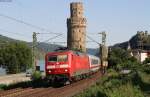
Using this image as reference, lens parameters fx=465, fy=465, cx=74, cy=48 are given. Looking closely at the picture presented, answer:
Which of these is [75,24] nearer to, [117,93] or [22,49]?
[22,49]

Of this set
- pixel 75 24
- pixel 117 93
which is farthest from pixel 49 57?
pixel 75 24

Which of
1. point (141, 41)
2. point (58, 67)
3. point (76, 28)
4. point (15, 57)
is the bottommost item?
point (58, 67)

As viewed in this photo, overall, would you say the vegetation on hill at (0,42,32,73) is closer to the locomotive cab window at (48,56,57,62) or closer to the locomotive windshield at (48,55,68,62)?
the locomotive cab window at (48,56,57,62)

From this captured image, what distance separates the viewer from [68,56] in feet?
125

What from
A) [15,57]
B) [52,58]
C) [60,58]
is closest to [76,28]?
[15,57]

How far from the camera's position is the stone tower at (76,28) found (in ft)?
348

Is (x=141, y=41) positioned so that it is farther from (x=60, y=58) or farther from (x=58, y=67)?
(x=58, y=67)

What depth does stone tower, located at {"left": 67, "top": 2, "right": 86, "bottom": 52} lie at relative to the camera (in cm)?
10613

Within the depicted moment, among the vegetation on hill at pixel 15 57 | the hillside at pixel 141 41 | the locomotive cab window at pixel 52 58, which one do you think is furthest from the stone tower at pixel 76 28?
the locomotive cab window at pixel 52 58

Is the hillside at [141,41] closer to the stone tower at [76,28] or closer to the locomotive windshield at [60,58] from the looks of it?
the stone tower at [76,28]

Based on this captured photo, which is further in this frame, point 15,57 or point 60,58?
point 15,57

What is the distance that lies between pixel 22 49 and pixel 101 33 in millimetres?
46009

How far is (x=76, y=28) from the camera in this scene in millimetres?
109938

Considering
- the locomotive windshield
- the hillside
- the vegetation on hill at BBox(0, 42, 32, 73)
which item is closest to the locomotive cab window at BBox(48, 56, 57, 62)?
the locomotive windshield
